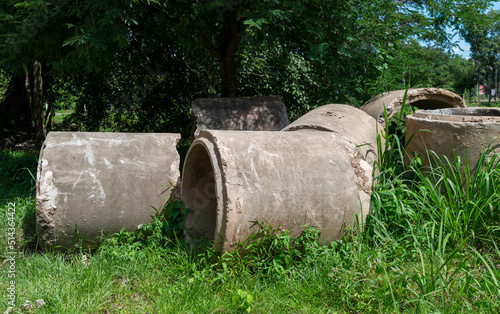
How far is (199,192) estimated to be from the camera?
13.4 feet

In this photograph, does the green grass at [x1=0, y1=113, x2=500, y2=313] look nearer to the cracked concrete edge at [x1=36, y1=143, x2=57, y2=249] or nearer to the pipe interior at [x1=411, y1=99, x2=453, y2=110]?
the cracked concrete edge at [x1=36, y1=143, x2=57, y2=249]

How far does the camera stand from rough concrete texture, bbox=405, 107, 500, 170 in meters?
3.70

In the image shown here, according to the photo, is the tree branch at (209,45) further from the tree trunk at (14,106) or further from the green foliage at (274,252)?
the tree trunk at (14,106)

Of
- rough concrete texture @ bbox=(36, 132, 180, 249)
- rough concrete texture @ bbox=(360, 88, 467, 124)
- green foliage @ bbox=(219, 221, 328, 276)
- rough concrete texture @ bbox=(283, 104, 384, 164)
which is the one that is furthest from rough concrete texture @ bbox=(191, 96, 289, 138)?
green foliage @ bbox=(219, 221, 328, 276)

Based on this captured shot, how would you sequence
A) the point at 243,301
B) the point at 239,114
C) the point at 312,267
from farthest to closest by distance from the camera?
the point at 239,114, the point at 312,267, the point at 243,301

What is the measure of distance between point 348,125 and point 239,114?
251 centimetres

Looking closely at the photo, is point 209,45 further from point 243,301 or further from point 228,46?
point 243,301

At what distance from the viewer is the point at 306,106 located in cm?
899

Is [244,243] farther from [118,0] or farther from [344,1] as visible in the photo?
[344,1]

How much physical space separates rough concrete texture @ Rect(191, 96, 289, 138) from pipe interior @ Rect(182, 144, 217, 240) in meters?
2.23

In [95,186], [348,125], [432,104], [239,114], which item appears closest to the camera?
[95,186]

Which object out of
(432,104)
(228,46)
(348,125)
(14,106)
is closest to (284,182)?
(348,125)

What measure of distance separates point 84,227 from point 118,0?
2.71 m

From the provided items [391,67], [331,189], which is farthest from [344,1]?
[331,189]
